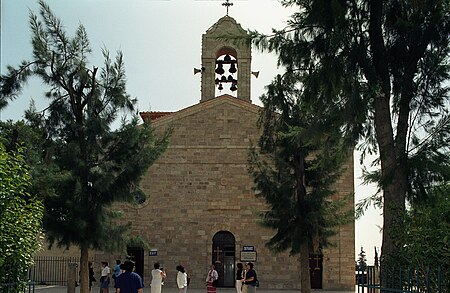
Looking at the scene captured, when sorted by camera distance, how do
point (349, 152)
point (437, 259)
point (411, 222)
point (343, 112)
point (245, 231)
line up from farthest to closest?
point (245, 231), point (349, 152), point (343, 112), point (411, 222), point (437, 259)

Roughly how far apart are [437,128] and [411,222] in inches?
135

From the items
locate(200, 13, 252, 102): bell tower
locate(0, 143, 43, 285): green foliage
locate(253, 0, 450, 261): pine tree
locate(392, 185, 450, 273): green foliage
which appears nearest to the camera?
locate(392, 185, 450, 273): green foliage

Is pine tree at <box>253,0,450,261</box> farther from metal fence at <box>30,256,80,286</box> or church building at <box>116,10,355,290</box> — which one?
metal fence at <box>30,256,80,286</box>

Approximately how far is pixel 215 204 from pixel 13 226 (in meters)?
22.4

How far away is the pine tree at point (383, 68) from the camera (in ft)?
37.1

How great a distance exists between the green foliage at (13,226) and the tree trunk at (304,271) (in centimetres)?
1253

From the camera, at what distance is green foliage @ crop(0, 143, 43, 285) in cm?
834

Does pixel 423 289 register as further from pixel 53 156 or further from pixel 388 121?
pixel 53 156

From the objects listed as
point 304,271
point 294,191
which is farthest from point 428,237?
point 294,191

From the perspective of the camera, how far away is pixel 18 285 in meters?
8.94

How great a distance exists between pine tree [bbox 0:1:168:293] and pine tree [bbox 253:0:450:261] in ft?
28.1

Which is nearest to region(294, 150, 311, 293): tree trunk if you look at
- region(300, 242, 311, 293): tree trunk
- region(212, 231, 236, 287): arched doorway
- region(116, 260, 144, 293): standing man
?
region(300, 242, 311, 293): tree trunk

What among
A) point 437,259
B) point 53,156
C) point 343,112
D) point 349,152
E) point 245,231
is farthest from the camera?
point 245,231

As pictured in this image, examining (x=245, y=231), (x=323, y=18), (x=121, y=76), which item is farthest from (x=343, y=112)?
(x=245, y=231)
